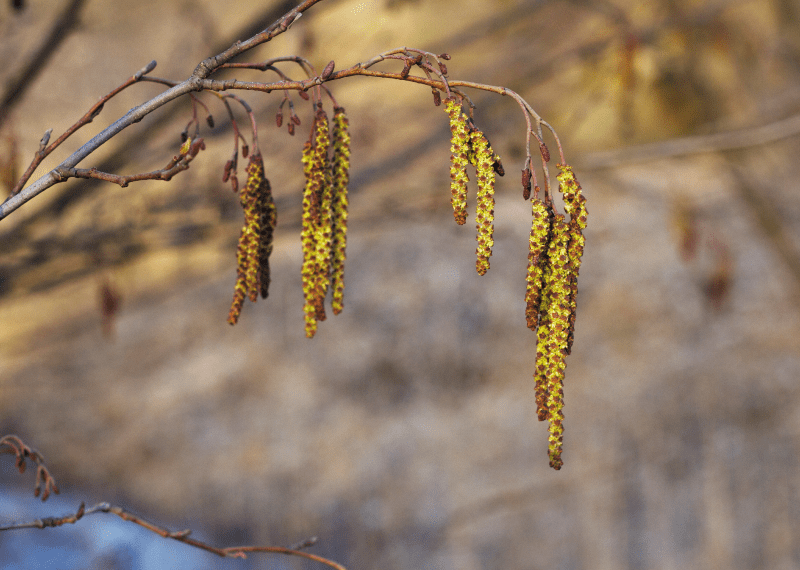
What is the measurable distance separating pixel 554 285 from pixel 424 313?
4.71 feet

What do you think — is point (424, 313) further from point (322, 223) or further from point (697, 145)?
point (322, 223)

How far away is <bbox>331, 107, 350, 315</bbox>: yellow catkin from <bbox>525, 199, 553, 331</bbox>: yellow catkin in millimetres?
190

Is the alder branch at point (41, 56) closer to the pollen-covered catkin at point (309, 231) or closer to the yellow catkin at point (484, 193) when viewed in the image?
the pollen-covered catkin at point (309, 231)

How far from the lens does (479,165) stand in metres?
0.60

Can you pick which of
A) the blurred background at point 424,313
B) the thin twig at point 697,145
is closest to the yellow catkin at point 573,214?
the blurred background at point 424,313

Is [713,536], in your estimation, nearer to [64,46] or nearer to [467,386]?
[467,386]

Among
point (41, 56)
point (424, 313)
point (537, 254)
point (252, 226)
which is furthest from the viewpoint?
point (424, 313)

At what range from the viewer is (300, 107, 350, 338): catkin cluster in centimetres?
67

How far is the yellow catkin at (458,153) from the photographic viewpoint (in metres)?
0.60

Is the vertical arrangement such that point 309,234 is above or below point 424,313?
below

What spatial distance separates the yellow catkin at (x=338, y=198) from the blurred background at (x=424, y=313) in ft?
4.01

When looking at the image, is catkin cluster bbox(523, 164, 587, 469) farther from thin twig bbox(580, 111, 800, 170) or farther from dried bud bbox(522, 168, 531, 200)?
thin twig bbox(580, 111, 800, 170)

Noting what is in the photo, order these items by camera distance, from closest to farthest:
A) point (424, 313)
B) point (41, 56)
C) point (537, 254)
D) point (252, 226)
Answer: point (537, 254), point (252, 226), point (41, 56), point (424, 313)

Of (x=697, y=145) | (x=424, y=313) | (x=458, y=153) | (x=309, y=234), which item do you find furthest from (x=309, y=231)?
(x=697, y=145)
